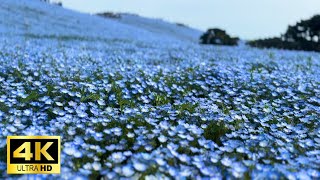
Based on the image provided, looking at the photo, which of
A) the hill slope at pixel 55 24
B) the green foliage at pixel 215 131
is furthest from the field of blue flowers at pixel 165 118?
the hill slope at pixel 55 24

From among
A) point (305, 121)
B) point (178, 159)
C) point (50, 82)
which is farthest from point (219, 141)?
point (50, 82)

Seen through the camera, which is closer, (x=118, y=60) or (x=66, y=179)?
(x=66, y=179)

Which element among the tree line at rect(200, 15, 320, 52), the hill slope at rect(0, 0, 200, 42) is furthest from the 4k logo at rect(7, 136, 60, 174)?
the tree line at rect(200, 15, 320, 52)

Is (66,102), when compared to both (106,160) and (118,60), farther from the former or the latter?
(118,60)

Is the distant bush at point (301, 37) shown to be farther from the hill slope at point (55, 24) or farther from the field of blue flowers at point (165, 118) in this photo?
→ the field of blue flowers at point (165, 118)

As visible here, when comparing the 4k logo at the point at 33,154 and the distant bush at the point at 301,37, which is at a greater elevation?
the distant bush at the point at 301,37
